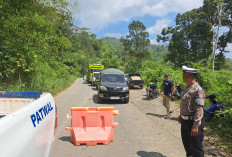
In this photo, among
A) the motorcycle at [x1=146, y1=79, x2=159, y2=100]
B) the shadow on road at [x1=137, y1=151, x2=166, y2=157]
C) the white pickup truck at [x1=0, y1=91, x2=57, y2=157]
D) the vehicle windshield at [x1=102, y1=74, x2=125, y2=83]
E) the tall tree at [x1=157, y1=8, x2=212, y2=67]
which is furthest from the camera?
the tall tree at [x1=157, y1=8, x2=212, y2=67]

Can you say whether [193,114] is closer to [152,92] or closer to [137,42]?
[152,92]

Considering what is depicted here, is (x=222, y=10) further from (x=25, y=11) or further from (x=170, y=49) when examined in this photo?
(x=25, y=11)

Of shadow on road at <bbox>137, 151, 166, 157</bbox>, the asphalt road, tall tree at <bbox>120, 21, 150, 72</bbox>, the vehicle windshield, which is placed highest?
tall tree at <bbox>120, 21, 150, 72</bbox>

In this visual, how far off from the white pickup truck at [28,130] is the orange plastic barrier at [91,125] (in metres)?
1.98

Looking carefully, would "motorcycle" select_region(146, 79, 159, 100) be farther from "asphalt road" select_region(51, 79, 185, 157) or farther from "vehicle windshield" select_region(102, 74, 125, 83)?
"asphalt road" select_region(51, 79, 185, 157)

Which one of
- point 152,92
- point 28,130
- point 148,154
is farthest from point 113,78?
point 28,130

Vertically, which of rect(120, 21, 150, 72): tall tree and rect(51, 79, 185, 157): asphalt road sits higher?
rect(120, 21, 150, 72): tall tree

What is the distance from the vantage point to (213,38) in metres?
30.6

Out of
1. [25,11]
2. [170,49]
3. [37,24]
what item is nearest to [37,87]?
[37,24]

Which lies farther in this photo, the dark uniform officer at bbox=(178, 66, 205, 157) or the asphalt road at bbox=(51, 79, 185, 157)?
the asphalt road at bbox=(51, 79, 185, 157)

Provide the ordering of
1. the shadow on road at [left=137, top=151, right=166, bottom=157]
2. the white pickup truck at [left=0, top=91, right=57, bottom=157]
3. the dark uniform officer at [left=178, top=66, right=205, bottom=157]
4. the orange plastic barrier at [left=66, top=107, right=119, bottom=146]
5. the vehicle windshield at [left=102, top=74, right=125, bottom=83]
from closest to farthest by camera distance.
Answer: the white pickup truck at [left=0, top=91, right=57, bottom=157] → the dark uniform officer at [left=178, top=66, right=205, bottom=157] → the shadow on road at [left=137, top=151, right=166, bottom=157] → the orange plastic barrier at [left=66, top=107, right=119, bottom=146] → the vehicle windshield at [left=102, top=74, right=125, bottom=83]

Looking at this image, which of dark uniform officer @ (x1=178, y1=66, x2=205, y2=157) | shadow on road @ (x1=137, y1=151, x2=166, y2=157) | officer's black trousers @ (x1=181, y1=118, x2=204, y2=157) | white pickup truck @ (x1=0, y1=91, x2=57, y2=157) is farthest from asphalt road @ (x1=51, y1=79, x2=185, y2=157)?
white pickup truck @ (x1=0, y1=91, x2=57, y2=157)

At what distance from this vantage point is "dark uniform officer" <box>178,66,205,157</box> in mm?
3385

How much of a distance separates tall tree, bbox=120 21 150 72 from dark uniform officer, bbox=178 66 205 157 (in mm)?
32962
